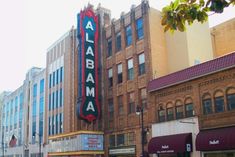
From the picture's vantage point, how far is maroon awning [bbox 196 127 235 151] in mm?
23397

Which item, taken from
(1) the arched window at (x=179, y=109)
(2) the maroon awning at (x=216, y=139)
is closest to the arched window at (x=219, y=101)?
(2) the maroon awning at (x=216, y=139)

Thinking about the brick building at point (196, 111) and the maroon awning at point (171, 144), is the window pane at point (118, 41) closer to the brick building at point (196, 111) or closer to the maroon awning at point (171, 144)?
the brick building at point (196, 111)

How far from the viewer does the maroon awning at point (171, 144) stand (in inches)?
1059

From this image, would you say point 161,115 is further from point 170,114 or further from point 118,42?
point 118,42

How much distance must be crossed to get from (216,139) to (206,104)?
10.9 ft

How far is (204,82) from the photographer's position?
88.3ft

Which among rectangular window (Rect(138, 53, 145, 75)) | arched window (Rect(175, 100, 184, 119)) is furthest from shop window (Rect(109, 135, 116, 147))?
arched window (Rect(175, 100, 184, 119))

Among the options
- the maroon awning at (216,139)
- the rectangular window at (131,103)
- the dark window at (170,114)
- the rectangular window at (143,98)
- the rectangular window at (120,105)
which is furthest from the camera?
the rectangular window at (120,105)

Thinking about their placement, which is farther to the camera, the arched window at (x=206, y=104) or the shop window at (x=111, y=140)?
the shop window at (x=111, y=140)


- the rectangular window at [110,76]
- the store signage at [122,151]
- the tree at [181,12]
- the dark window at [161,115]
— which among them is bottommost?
the store signage at [122,151]

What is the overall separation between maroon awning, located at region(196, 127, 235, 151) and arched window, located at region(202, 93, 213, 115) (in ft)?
5.13

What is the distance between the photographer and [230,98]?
24.9 meters

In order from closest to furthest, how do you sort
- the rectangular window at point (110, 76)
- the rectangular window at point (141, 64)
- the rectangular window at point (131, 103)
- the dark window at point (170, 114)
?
the dark window at point (170, 114)
the rectangular window at point (141, 64)
the rectangular window at point (131, 103)
the rectangular window at point (110, 76)

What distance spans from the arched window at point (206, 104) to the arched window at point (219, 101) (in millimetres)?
571
